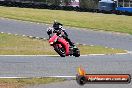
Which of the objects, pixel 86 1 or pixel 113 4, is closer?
pixel 113 4

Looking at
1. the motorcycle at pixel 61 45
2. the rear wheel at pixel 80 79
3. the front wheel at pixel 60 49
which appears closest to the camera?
the rear wheel at pixel 80 79

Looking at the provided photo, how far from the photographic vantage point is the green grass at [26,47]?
1980cm

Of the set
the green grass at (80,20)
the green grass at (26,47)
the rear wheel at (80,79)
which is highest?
the rear wheel at (80,79)

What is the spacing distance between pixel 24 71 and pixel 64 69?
1703 mm

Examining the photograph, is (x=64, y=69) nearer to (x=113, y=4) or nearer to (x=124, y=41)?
(x=124, y=41)

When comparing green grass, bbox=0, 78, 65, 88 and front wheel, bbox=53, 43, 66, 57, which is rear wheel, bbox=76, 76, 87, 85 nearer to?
front wheel, bbox=53, 43, 66, 57

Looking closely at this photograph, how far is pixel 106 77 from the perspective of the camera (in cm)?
344

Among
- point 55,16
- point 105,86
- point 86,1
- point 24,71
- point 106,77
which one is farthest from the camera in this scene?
point 86,1

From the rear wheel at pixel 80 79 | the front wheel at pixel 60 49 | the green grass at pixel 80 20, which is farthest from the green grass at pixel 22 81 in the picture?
the green grass at pixel 80 20

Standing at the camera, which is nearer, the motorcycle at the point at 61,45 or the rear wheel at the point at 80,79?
the rear wheel at the point at 80,79

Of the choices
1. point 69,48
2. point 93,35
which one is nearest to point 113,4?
point 93,35

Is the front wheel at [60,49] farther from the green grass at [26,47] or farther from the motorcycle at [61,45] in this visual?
the green grass at [26,47]

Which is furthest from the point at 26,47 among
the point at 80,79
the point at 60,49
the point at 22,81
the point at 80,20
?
the point at 80,20

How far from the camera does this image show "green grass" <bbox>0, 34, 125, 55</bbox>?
65.0 feet
